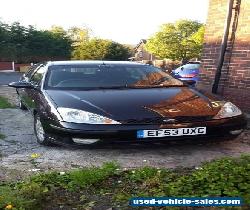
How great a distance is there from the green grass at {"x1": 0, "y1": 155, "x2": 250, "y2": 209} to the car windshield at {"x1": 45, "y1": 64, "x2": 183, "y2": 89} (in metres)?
2.22

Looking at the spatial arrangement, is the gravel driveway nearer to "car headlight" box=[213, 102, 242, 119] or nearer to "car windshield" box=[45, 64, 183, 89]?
"car headlight" box=[213, 102, 242, 119]

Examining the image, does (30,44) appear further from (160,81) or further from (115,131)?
(115,131)

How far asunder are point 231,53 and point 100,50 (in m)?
28.7

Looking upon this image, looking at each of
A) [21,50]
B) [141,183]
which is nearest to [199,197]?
[141,183]

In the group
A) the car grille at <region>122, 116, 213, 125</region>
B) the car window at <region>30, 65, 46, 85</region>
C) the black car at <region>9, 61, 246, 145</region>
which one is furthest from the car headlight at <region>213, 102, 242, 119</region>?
the car window at <region>30, 65, 46, 85</region>

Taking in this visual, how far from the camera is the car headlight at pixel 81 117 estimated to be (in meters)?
5.02

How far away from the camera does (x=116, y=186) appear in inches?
152

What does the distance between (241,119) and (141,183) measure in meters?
2.24

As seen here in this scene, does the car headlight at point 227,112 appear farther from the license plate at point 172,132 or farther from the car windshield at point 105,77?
the car windshield at point 105,77

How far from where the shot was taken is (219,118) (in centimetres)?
533

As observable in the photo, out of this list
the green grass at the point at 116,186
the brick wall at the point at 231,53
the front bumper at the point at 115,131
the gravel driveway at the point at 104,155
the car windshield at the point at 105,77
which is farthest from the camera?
the brick wall at the point at 231,53

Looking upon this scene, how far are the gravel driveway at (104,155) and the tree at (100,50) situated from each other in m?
30.7

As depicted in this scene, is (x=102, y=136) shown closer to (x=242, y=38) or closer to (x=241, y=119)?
(x=241, y=119)

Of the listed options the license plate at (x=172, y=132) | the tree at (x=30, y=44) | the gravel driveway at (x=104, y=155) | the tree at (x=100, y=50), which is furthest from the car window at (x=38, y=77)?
the tree at (x=30, y=44)
